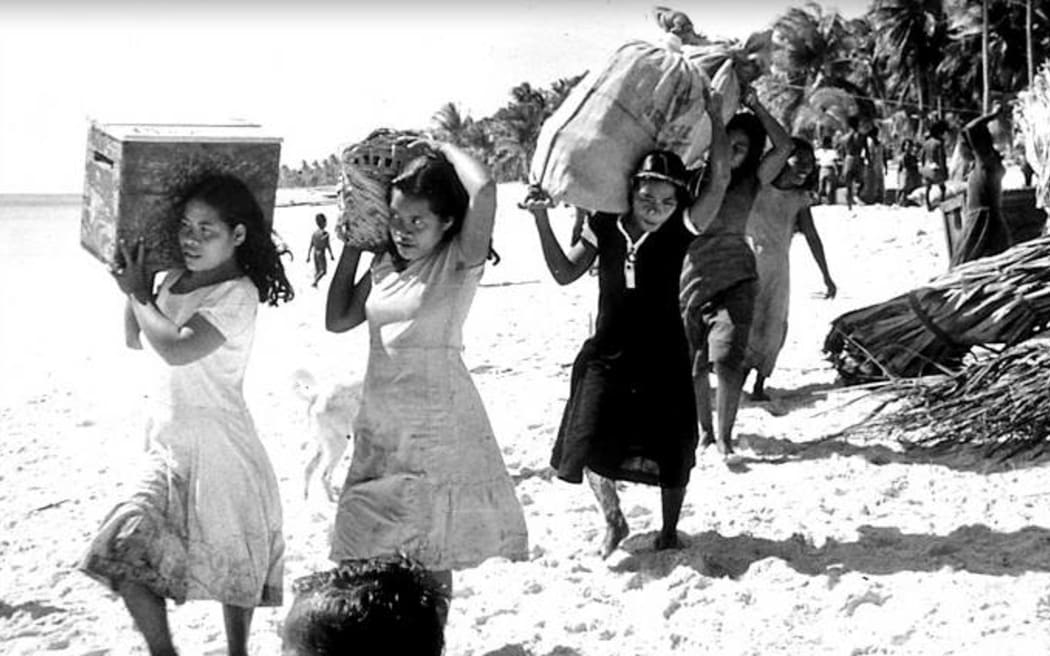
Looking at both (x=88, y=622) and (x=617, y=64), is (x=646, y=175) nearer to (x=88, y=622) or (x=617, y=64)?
(x=617, y=64)

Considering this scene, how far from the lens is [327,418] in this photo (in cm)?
521

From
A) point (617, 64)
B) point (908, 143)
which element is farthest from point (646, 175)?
point (908, 143)

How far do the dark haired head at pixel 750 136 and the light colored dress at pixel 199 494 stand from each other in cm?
281

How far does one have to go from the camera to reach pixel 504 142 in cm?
6700

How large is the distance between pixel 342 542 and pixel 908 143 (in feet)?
75.8

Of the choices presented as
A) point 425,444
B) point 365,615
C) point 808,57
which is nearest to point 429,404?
point 425,444

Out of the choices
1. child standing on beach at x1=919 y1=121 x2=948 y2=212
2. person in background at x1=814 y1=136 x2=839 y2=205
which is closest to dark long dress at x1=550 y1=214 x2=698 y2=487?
child standing on beach at x1=919 y1=121 x2=948 y2=212

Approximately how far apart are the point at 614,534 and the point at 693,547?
0.92 feet

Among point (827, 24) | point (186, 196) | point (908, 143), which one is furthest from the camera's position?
point (827, 24)

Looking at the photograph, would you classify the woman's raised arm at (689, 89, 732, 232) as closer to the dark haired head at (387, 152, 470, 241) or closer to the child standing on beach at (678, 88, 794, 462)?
the dark haired head at (387, 152, 470, 241)

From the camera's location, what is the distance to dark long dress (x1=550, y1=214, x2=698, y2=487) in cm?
448

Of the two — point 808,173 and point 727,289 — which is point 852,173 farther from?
point 727,289

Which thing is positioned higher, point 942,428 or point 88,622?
point 942,428

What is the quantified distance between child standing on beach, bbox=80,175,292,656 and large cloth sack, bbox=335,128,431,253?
354 millimetres
